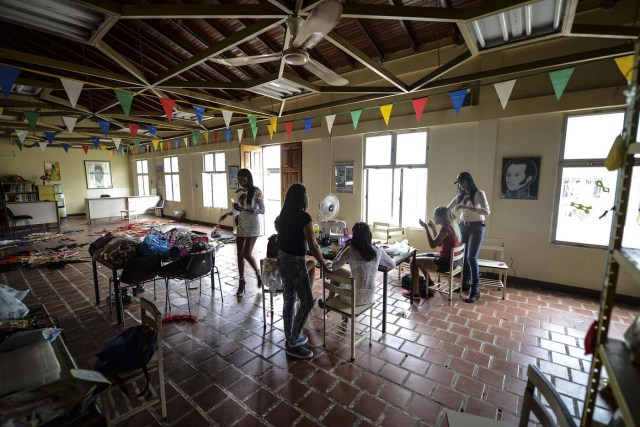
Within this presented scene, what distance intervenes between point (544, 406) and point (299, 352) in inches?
79.0

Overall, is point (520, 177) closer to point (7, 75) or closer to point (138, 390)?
point (138, 390)

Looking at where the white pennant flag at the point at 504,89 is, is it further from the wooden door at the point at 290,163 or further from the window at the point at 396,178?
the wooden door at the point at 290,163

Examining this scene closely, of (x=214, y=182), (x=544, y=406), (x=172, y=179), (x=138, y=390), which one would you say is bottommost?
(x=138, y=390)

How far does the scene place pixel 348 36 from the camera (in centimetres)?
466

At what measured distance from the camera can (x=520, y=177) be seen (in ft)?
14.3

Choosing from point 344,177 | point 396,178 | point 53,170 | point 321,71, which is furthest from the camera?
point 53,170

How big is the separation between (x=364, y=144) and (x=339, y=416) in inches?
199

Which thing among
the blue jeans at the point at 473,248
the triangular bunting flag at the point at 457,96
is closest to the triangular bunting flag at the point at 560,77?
the triangular bunting flag at the point at 457,96

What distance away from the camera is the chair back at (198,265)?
10.9 ft

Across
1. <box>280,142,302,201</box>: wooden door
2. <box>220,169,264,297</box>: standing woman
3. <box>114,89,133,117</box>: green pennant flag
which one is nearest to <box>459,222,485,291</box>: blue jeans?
<box>220,169,264,297</box>: standing woman

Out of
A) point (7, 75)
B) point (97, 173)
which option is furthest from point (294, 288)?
point (97, 173)

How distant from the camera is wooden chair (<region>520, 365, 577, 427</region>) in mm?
908

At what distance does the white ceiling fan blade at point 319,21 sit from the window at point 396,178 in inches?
144

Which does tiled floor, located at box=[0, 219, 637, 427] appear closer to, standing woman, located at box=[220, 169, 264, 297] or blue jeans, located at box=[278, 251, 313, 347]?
blue jeans, located at box=[278, 251, 313, 347]
